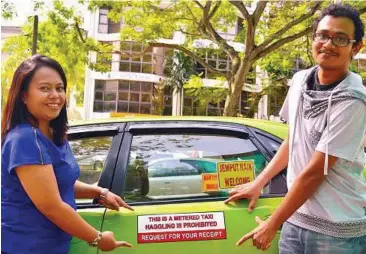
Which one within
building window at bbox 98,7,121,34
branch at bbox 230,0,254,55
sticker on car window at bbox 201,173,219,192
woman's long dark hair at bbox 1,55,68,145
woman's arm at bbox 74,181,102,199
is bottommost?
woman's arm at bbox 74,181,102,199

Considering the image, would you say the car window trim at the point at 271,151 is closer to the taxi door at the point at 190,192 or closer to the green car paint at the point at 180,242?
the taxi door at the point at 190,192

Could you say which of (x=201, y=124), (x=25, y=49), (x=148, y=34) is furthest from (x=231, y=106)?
(x=201, y=124)

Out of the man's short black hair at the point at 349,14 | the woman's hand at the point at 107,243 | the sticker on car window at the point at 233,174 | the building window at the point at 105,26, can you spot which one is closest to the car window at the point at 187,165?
the sticker on car window at the point at 233,174

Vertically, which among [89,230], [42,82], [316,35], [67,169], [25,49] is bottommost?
[89,230]

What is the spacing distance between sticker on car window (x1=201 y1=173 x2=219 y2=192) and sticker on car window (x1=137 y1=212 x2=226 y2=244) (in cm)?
17

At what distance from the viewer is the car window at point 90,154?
2.29 meters

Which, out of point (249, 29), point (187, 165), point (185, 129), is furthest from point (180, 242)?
point (249, 29)

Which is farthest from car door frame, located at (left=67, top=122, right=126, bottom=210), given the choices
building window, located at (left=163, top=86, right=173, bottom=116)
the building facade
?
building window, located at (left=163, top=86, right=173, bottom=116)

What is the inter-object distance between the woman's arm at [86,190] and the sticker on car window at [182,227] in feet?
0.76

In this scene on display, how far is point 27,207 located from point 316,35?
1312 mm

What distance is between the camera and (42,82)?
1.75m

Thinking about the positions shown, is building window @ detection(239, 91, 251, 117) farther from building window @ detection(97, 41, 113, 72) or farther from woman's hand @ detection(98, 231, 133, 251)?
woman's hand @ detection(98, 231, 133, 251)

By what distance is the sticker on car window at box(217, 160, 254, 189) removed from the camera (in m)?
2.19

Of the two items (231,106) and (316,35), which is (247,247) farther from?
(231,106)
